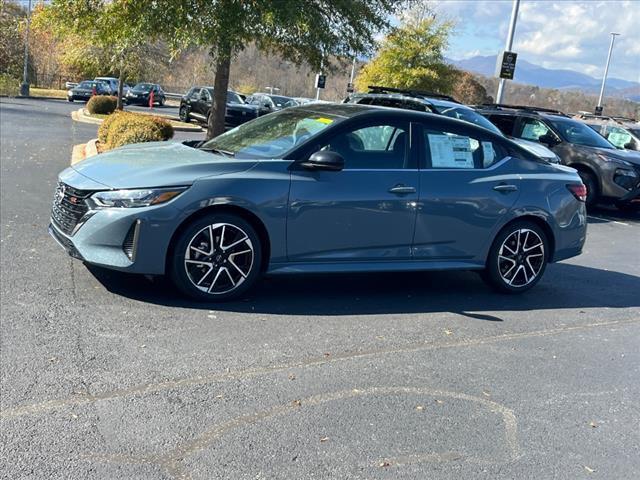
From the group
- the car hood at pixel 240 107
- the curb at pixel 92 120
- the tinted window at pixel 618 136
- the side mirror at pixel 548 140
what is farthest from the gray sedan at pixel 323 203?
the car hood at pixel 240 107

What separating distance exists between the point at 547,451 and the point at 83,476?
231 cm

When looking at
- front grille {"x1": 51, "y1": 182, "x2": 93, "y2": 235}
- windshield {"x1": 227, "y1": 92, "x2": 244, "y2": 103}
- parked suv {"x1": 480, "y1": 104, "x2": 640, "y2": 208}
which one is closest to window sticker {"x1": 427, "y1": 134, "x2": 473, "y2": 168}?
front grille {"x1": 51, "y1": 182, "x2": 93, "y2": 235}

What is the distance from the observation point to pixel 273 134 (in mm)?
6051

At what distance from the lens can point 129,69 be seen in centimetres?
2642

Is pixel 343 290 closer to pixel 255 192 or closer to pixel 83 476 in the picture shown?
pixel 255 192

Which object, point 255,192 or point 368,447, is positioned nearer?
point 368,447

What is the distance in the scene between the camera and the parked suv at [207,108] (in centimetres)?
2506

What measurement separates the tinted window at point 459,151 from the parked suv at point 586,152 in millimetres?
7394

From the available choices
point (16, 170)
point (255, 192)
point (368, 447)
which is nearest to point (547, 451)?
point (368, 447)

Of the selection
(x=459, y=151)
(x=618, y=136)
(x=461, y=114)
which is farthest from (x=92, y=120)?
(x=459, y=151)

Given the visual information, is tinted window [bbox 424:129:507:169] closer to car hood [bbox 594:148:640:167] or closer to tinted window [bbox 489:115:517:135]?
car hood [bbox 594:148:640:167]

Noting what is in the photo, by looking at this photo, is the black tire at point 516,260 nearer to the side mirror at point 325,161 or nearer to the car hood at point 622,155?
→ the side mirror at point 325,161

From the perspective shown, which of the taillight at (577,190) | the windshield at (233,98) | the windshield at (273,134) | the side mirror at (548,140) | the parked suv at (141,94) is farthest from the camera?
the parked suv at (141,94)

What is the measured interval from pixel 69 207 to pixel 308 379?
A: 8.24ft
